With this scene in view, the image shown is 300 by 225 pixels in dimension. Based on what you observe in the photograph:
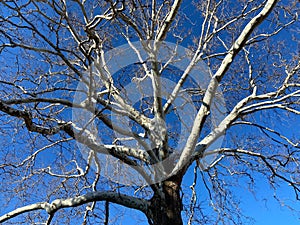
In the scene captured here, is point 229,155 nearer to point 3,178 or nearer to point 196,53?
point 196,53

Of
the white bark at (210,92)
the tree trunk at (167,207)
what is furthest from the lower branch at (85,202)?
the white bark at (210,92)

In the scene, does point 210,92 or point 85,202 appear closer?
point 85,202

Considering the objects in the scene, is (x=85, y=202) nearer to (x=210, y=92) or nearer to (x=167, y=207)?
(x=167, y=207)

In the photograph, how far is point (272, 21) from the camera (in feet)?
18.4

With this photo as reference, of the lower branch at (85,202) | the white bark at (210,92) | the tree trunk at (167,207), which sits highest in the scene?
the white bark at (210,92)

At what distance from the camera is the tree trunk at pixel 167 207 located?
3.99m

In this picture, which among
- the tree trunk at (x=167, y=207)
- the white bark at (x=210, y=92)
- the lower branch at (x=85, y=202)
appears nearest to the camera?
the tree trunk at (x=167, y=207)

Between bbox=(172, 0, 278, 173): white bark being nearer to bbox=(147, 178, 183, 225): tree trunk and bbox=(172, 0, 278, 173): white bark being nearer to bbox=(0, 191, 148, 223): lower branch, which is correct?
bbox=(147, 178, 183, 225): tree trunk

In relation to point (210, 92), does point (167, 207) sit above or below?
below

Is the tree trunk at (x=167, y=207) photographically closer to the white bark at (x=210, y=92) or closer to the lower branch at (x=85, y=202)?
the lower branch at (x=85, y=202)

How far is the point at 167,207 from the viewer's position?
411 centimetres

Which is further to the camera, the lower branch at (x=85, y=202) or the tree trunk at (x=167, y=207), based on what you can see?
the lower branch at (x=85, y=202)

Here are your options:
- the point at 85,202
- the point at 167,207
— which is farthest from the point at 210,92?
the point at 85,202

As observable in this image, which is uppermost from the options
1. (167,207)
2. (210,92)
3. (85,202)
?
(210,92)
